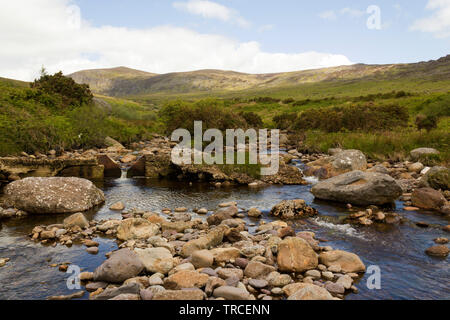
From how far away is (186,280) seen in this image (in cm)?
683

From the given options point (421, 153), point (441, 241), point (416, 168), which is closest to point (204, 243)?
point (441, 241)

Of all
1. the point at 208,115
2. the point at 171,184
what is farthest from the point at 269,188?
the point at 208,115

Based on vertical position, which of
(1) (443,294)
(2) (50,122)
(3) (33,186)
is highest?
(2) (50,122)

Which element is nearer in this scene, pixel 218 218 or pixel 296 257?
pixel 296 257

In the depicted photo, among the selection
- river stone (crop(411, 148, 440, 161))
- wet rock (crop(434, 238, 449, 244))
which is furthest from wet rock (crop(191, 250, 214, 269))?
river stone (crop(411, 148, 440, 161))

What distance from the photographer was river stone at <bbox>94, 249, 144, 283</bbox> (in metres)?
7.09

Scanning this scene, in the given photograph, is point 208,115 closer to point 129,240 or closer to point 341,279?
point 129,240

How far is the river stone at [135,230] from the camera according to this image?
9.85 m

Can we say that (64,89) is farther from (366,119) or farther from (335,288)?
(335,288)

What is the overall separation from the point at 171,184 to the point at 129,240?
910 cm

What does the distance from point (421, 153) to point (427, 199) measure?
9.62 m

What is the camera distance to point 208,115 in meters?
33.0

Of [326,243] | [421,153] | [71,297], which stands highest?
[421,153]

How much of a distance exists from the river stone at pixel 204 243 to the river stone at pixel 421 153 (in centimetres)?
1670
